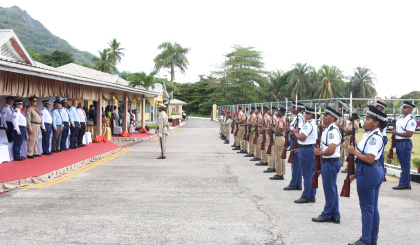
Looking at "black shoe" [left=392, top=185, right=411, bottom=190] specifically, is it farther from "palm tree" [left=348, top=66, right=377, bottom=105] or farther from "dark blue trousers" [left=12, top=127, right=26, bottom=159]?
"palm tree" [left=348, top=66, right=377, bottom=105]

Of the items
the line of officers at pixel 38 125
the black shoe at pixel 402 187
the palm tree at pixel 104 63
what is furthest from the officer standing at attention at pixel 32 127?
the palm tree at pixel 104 63

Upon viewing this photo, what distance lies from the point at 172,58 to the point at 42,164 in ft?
190

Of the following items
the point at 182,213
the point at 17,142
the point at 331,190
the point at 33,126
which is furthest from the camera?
the point at 33,126

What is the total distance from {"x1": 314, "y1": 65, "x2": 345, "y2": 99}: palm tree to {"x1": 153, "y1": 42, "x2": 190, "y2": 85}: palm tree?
79.3 ft

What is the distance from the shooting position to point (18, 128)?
10227 mm

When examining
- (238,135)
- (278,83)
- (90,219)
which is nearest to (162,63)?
(278,83)

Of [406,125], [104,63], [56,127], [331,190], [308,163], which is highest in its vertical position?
[104,63]

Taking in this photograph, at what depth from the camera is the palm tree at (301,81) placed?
65.4 meters

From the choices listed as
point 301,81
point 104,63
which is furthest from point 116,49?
point 301,81

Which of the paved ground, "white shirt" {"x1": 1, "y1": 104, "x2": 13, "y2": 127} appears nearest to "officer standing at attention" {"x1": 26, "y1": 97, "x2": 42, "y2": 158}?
"white shirt" {"x1": 1, "y1": 104, "x2": 13, "y2": 127}

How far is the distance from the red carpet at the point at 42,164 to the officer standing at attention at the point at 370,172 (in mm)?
A: 7073

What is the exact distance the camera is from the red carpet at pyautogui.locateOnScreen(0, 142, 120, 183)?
856cm

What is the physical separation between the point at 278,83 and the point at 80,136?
2555 inches

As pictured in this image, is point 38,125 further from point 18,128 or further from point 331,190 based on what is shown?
point 331,190
